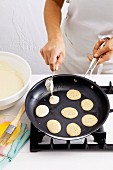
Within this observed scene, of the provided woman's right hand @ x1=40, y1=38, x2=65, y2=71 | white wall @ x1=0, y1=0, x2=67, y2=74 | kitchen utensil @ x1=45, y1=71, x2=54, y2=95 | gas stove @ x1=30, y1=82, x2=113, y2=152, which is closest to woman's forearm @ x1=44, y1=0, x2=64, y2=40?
woman's right hand @ x1=40, y1=38, x2=65, y2=71

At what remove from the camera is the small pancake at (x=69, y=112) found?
1.03 metres

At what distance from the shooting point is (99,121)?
101 cm

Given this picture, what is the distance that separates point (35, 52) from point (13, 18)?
31 centimetres

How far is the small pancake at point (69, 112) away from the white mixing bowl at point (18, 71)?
155 millimetres

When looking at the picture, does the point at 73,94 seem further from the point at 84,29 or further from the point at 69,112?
the point at 84,29

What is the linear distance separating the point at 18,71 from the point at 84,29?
1.06ft

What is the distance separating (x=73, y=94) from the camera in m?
1.10

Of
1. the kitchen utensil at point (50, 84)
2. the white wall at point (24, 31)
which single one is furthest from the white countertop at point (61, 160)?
the white wall at point (24, 31)

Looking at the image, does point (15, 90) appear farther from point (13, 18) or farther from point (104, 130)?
point (13, 18)

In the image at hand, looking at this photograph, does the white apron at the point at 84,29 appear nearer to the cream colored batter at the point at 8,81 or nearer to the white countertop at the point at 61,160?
the cream colored batter at the point at 8,81

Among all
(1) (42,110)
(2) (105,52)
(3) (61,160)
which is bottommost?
(3) (61,160)

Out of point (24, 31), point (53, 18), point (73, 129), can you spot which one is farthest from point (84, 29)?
point (24, 31)

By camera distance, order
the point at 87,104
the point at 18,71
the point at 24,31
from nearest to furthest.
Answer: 1. the point at 87,104
2. the point at 18,71
3. the point at 24,31

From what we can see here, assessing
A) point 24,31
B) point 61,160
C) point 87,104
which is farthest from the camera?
point 24,31
